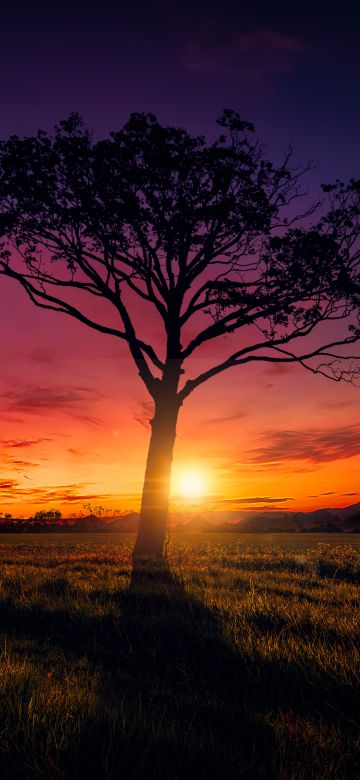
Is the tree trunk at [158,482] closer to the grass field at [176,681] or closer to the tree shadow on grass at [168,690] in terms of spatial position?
the grass field at [176,681]

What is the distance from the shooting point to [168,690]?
16.1ft

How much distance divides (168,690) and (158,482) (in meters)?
13.7

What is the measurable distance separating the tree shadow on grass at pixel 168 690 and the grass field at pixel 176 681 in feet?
0.04

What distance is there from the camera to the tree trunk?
60.0 feet

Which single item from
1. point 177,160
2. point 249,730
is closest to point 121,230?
point 177,160

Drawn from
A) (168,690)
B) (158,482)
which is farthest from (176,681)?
(158,482)

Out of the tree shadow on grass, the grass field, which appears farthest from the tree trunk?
the tree shadow on grass

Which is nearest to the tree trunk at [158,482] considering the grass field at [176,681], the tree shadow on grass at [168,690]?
the grass field at [176,681]

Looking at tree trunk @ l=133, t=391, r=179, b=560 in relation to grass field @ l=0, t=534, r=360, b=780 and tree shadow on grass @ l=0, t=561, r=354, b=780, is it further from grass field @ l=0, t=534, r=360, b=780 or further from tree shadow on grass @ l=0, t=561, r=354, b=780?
tree shadow on grass @ l=0, t=561, r=354, b=780

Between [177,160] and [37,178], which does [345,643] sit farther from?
[37,178]

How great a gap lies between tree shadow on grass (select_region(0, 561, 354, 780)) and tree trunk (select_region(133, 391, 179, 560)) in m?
9.47

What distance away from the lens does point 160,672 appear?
5598 millimetres

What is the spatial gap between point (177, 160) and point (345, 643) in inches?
670

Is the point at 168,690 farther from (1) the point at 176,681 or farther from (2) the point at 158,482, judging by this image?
(2) the point at 158,482
